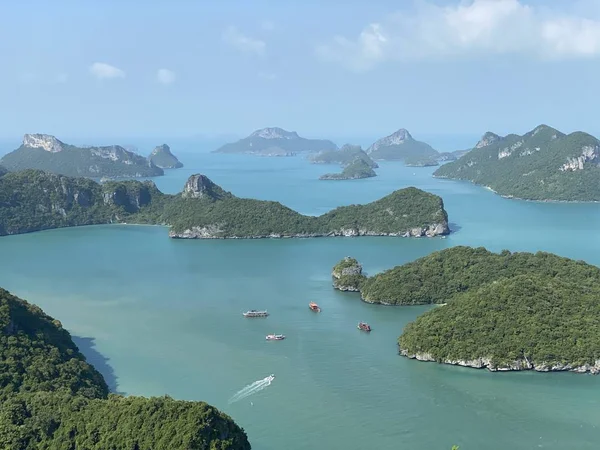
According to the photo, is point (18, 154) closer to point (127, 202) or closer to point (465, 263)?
point (127, 202)

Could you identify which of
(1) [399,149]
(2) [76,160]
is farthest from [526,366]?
(1) [399,149]

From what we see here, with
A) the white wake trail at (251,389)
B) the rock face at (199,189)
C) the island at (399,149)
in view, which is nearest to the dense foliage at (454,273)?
the white wake trail at (251,389)

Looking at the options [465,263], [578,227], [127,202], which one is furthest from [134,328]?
[578,227]

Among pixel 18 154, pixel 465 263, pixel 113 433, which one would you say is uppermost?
pixel 18 154

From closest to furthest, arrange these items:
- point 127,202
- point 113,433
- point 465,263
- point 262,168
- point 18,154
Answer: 1. point 113,433
2. point 465,263
3. point 127,202
4. point 18,154
5. point 262,168

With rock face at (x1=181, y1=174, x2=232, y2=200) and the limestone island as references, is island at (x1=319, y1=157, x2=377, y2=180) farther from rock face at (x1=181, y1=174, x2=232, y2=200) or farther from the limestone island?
the limestone island

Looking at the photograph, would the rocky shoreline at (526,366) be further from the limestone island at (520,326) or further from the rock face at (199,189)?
the rock face at (199,189)
